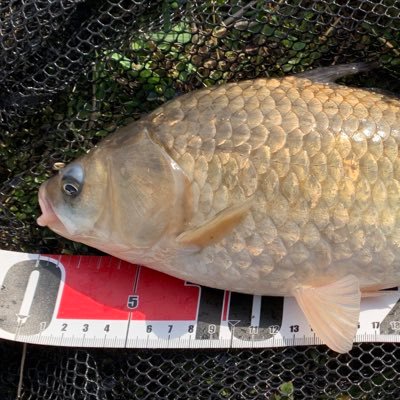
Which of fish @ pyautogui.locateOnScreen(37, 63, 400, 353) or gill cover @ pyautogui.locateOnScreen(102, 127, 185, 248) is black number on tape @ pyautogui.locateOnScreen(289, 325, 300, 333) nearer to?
fish @ pyautogui.locateOnScreen(37, 63, 400, 353)

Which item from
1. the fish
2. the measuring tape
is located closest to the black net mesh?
the measuring tape

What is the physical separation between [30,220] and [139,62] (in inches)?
25.2

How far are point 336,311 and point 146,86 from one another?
3.13 feet

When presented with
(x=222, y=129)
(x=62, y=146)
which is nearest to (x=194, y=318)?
(x=222, y=129)

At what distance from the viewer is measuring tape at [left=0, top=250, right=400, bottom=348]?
179cm

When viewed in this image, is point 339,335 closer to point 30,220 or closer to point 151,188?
point 151,188

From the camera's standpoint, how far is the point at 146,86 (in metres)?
2.03

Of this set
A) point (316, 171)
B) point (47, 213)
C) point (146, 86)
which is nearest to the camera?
point (316, 171)

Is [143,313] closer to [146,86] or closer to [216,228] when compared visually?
[216,228]

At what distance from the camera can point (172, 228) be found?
1688 mm

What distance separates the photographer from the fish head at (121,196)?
1.67m

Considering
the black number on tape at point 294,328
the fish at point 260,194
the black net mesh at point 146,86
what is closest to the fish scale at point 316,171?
the fish at point 260,194

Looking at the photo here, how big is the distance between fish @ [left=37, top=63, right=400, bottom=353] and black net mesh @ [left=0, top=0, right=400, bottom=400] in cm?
22

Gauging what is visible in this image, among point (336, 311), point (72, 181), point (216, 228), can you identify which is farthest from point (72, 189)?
point (336, 311)
